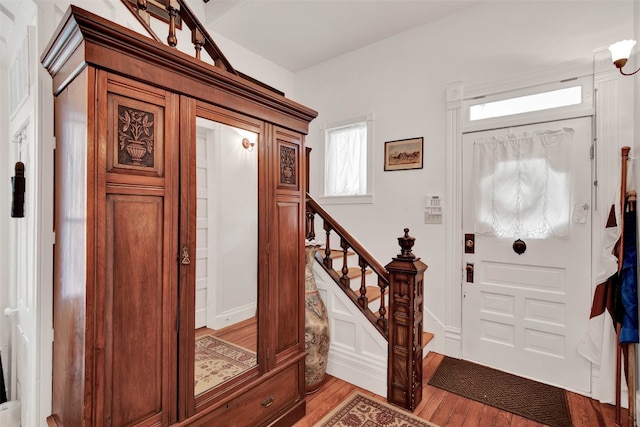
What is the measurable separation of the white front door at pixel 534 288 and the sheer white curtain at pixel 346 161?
4.09 feet

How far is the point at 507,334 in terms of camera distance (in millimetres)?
2846

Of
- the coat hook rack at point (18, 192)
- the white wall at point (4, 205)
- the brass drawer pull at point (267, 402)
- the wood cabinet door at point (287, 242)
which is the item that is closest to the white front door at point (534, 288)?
the wood cabinet door at point (287, 242)

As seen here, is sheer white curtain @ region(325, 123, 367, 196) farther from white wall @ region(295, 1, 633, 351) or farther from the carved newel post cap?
the carved newel post cap

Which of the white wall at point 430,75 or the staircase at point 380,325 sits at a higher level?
the white wall at point 430,75

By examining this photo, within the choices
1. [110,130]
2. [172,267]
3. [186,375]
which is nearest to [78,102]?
[110,130]

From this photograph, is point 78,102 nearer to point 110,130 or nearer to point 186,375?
point 110,130

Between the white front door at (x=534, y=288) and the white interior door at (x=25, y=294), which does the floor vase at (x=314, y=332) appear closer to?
the white front door at (x=534, y=288)

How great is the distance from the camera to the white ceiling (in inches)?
120

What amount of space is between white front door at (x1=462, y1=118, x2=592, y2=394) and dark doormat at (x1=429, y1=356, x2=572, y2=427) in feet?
0.46

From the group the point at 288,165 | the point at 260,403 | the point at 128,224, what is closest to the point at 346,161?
the point at 288,165

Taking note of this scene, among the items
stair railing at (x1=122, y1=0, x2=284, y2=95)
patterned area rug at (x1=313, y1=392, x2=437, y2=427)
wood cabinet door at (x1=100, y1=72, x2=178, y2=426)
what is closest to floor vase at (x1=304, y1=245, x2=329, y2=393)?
patterned area rug at (x1=313, y1=392, x2=437, y2=427)

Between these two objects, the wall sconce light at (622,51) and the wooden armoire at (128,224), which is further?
the wall sconce light at (622,51)

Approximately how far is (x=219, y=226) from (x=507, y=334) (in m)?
2.78

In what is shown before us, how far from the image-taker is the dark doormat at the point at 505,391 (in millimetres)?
2244
